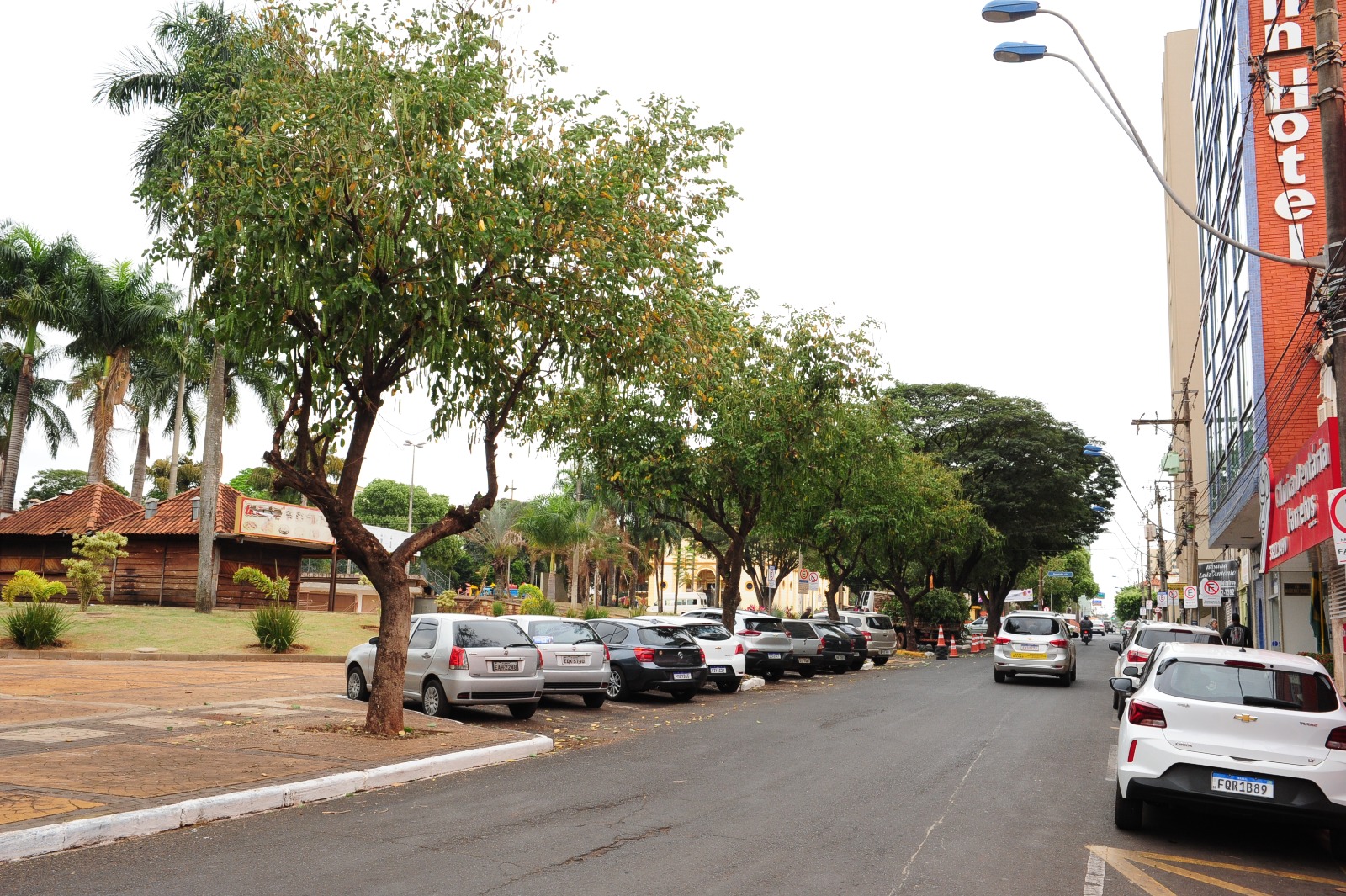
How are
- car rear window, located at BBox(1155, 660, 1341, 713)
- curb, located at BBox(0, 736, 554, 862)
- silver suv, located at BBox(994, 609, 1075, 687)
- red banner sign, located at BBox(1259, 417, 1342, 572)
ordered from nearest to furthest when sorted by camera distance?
curb, located at BBox(0, 736, 554, 862) < car rear window, located at BBox(1155, 660, 1341, 713) < red banner sign, located at BBox(1259, 417, 1342, 572) < silver suv, located at BBox(994, 609, 1075, 687)

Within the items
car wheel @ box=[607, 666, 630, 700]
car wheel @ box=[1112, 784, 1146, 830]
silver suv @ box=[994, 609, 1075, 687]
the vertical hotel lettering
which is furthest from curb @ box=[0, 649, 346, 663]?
the vertical hotel lettering

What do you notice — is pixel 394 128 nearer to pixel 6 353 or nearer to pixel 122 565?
pixel 122 565

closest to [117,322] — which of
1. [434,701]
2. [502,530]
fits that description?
[434,701]

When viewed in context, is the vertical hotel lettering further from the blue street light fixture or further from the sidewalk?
the sidewalk

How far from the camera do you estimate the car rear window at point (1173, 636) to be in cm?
1958

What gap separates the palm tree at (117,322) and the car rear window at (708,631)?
88.0ft

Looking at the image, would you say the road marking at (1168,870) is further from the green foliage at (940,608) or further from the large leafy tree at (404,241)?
Result: the green foliage at (940,608)

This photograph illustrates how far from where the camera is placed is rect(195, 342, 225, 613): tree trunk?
31797 millimetres

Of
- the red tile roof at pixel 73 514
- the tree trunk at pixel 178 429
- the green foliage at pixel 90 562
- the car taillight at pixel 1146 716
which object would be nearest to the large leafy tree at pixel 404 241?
the car taillight at pixel 1146 716

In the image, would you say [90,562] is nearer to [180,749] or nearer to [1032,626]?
[180,749]

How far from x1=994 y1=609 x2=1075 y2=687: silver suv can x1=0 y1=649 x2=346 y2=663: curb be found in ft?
54.2

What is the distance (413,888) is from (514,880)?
60cm

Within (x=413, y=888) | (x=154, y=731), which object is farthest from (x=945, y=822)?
(x=154, y=731)

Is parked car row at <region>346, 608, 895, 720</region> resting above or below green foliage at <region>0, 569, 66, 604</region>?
below
